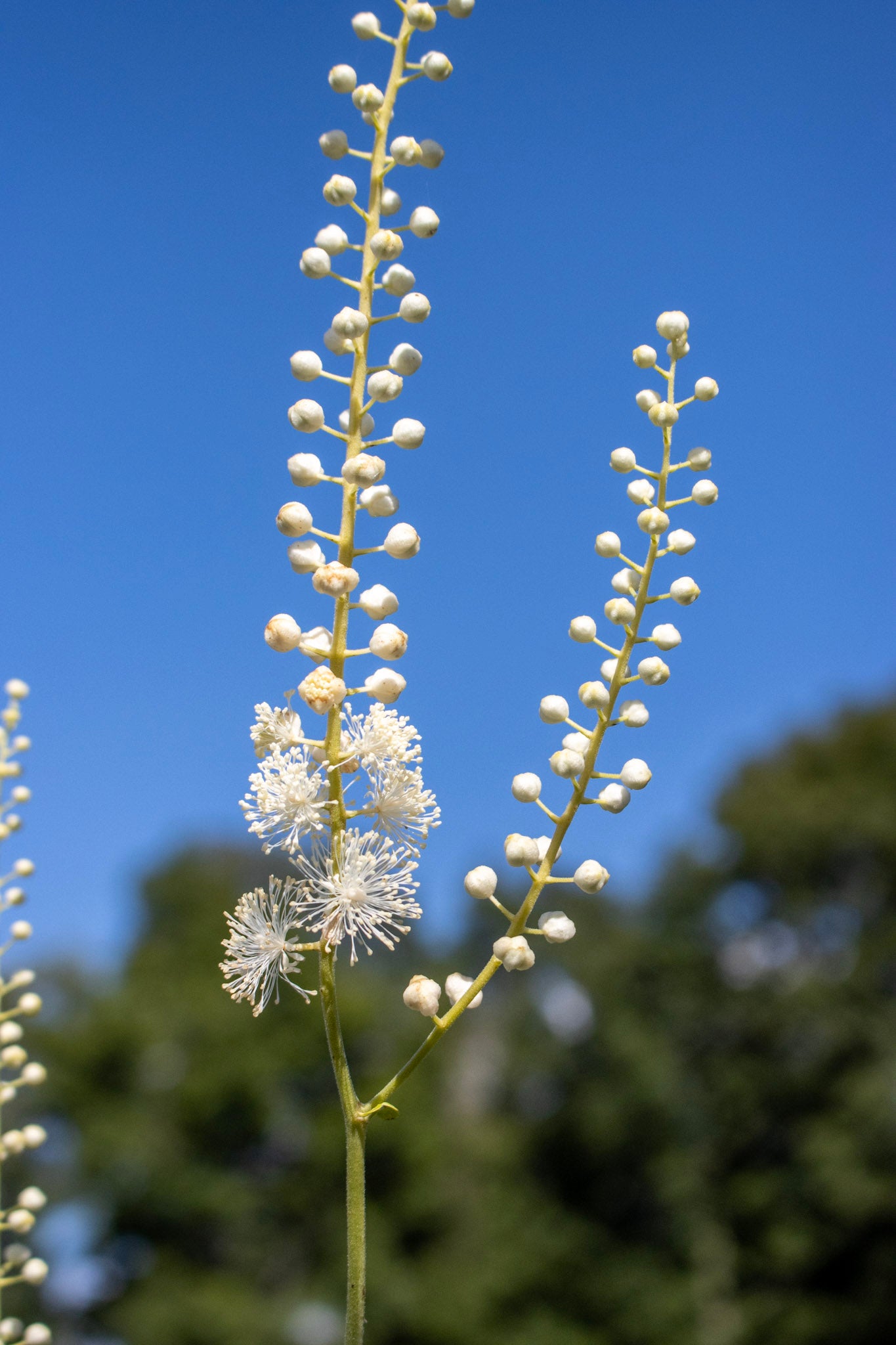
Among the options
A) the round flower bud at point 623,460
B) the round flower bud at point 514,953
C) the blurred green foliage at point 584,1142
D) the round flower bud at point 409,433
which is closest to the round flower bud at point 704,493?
the round flower bud at point 623,460

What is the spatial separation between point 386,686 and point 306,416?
Result: 532 mm

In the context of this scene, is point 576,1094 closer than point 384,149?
No

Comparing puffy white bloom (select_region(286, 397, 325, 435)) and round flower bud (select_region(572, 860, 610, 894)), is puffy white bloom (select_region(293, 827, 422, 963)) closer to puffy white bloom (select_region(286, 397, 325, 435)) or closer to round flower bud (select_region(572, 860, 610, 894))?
round flower bud (select_region(572, 860, 610, 894))

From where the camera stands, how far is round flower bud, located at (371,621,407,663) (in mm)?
2100

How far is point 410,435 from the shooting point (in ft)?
7.17

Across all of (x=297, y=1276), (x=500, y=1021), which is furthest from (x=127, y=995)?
(x=500, y=1021)

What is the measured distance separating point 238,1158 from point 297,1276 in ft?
9.82

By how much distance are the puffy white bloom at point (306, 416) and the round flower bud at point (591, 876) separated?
97 cm

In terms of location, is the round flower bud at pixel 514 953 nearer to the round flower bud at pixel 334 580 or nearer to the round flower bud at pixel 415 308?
the round flower bud at pixel 334 580

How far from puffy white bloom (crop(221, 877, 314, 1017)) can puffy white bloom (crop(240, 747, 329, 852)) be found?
0.10m

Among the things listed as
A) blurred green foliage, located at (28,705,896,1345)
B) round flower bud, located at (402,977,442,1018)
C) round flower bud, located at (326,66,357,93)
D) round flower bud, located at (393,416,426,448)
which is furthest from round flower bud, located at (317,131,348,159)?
blurred green foliage, located at (28,705,896,1345)

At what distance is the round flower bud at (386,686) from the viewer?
2.13 meters

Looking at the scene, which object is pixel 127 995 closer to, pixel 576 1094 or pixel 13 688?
pixel 576 1094

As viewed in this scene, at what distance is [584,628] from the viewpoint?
7.14 feet
